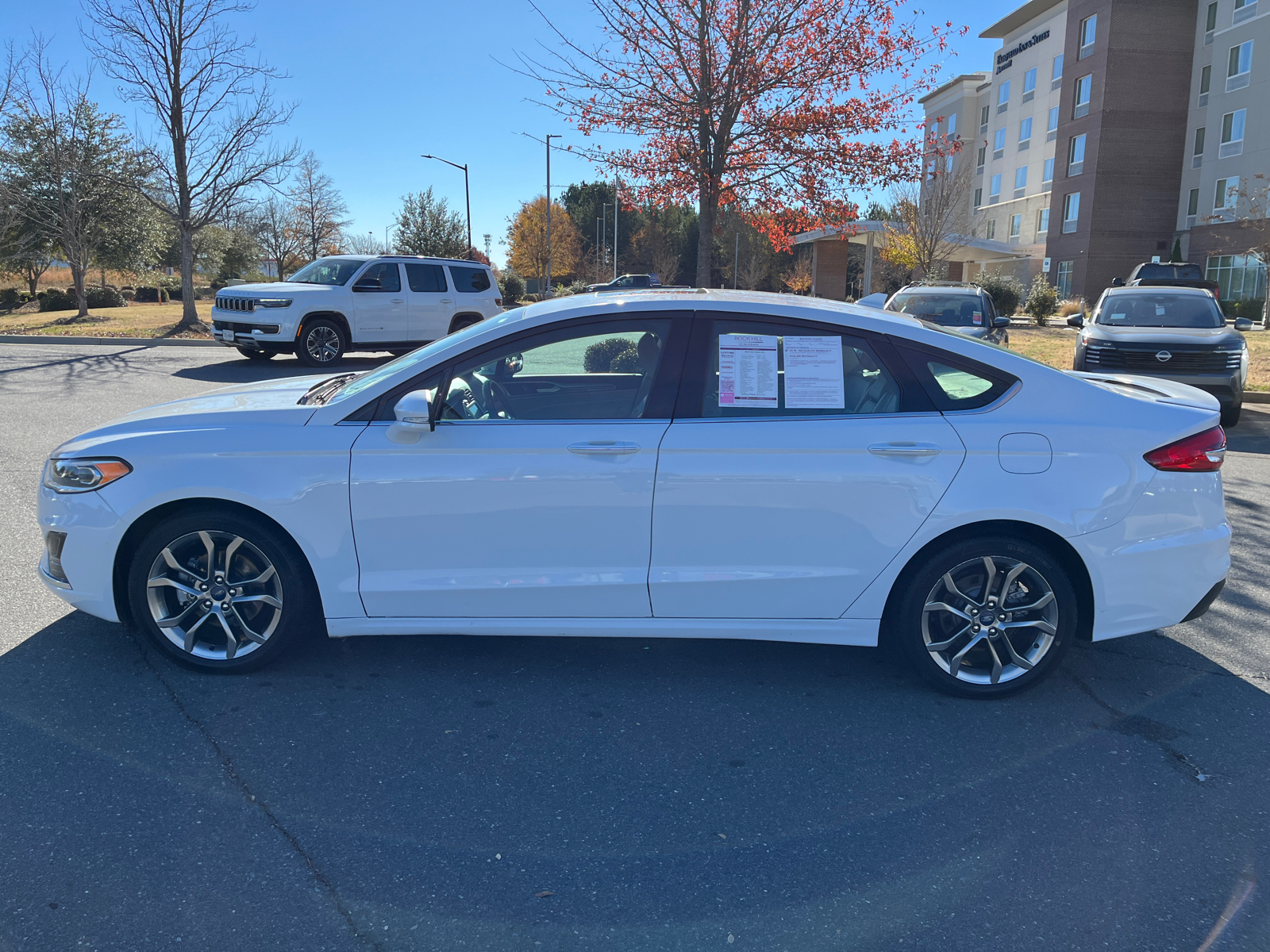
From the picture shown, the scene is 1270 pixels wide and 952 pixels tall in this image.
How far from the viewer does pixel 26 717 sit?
11.6 feet

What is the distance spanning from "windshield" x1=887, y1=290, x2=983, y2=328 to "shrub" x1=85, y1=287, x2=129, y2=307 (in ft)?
109

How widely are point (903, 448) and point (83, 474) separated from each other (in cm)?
338

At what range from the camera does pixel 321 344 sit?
16047mm

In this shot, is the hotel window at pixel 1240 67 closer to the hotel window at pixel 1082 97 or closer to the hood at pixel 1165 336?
the hotel window at pixel 1082 97

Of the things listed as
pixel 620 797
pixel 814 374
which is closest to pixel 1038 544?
pixel 814 374

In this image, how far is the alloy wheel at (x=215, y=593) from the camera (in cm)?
383

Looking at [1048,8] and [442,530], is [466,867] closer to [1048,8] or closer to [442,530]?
[442,530]

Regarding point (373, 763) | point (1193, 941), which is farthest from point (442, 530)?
point (1193, 941)

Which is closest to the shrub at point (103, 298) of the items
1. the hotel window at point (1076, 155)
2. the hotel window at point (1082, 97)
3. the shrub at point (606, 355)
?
the shrub at point (606, 355)

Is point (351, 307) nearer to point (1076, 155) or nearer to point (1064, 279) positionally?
point (1064, 279)

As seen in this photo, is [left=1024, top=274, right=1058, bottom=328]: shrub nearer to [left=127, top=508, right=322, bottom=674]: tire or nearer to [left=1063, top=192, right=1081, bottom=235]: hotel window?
[left=1063, top=192, right=1081, bottom=235]: hotel window

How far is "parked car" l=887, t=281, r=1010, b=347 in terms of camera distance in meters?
13.6

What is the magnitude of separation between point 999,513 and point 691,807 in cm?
167

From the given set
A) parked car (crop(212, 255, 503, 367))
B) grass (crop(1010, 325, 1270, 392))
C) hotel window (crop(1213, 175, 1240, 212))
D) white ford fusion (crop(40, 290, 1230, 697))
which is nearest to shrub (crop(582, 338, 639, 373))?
white ford fusion (crop(40, 290, 1230, 697))
